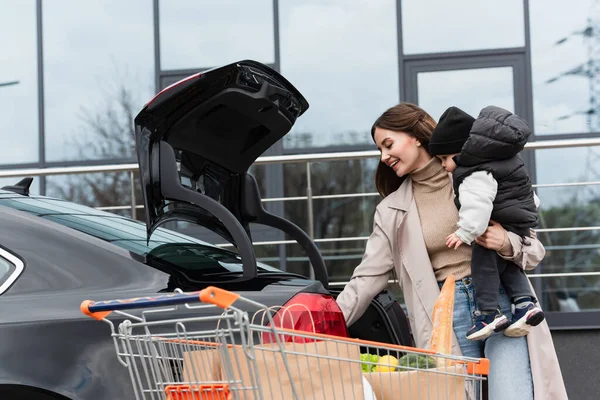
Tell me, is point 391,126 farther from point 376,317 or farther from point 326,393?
point 326,393

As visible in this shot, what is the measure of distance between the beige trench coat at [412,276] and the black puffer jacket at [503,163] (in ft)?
0.29

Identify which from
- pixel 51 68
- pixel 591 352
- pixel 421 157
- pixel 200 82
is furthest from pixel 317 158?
pixel 51 68

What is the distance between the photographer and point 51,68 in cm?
874

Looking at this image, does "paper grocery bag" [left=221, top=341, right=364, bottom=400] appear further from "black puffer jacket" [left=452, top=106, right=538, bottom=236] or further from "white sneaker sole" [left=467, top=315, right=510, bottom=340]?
"black puffer jacket" [left=452, top=106, right=538, bottom=236]

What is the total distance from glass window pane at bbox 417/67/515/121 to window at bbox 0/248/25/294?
5.45 meters

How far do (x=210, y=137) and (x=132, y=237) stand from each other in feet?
1.49

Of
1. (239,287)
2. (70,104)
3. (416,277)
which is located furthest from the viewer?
(70,104)

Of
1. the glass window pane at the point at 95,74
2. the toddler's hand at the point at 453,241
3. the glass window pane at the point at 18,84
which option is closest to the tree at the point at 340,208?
the glass window pane at the point at 95,74

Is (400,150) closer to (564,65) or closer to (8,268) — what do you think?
(8,268)

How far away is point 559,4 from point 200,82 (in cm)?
578

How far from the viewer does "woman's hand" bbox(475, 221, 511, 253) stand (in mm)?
3275

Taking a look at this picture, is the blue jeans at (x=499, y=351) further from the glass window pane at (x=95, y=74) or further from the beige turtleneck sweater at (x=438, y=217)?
the glass window pane at (x=95, y=74)

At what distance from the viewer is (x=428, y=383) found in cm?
240

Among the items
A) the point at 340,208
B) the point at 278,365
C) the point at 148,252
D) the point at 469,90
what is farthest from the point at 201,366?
the point at 469,90
